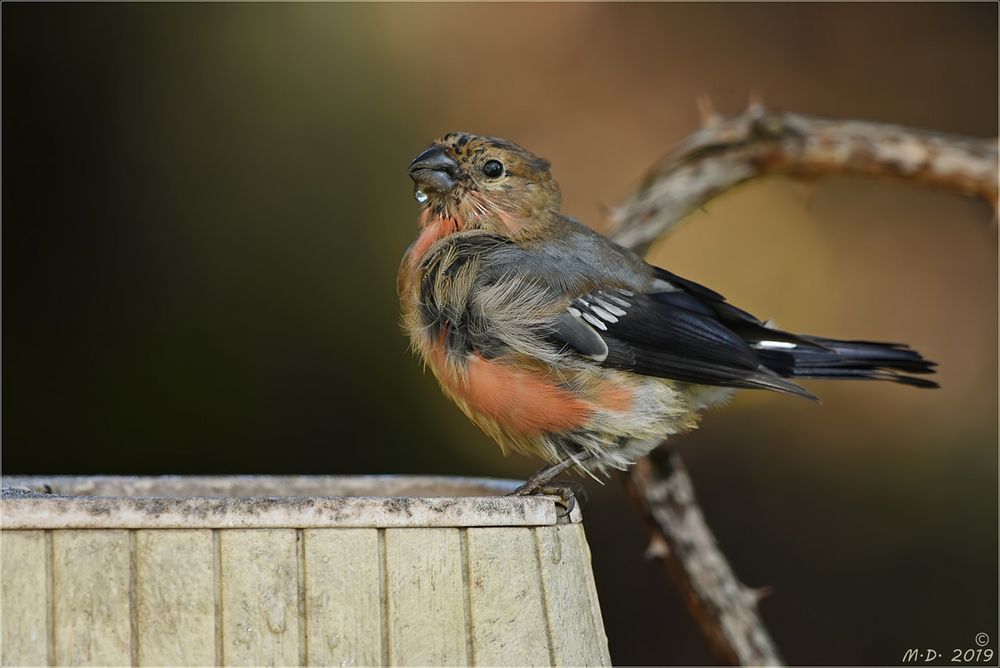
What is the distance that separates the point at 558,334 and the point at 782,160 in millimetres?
1182

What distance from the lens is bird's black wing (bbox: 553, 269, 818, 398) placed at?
317 centimetres

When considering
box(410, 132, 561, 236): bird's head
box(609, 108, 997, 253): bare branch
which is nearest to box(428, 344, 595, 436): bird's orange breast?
box(410, 132, 561, 236): bird's head

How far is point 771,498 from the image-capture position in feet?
21.4

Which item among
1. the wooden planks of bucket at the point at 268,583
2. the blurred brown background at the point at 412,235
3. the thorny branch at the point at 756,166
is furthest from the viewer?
the blurred brown background at the point at 412,235

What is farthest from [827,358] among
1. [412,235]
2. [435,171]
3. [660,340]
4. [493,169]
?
[412,235]

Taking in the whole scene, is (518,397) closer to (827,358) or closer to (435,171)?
(435,171)

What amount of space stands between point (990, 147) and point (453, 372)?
2.05m

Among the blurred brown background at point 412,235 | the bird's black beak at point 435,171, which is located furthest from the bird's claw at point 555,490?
the blurred brown background at point 412,235

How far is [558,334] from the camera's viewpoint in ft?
10.3

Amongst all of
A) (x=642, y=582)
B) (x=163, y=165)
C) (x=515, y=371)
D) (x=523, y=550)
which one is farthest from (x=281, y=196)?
(x=523, y=550)

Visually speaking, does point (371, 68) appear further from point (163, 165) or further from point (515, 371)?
point (515, 371)

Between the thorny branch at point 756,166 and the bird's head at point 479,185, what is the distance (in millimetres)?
403

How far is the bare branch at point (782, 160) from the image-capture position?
3.79 metres

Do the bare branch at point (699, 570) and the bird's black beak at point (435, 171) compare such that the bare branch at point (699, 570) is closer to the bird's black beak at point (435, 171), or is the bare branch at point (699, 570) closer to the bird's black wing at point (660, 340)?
the bird's black wing at point (660, 340)
